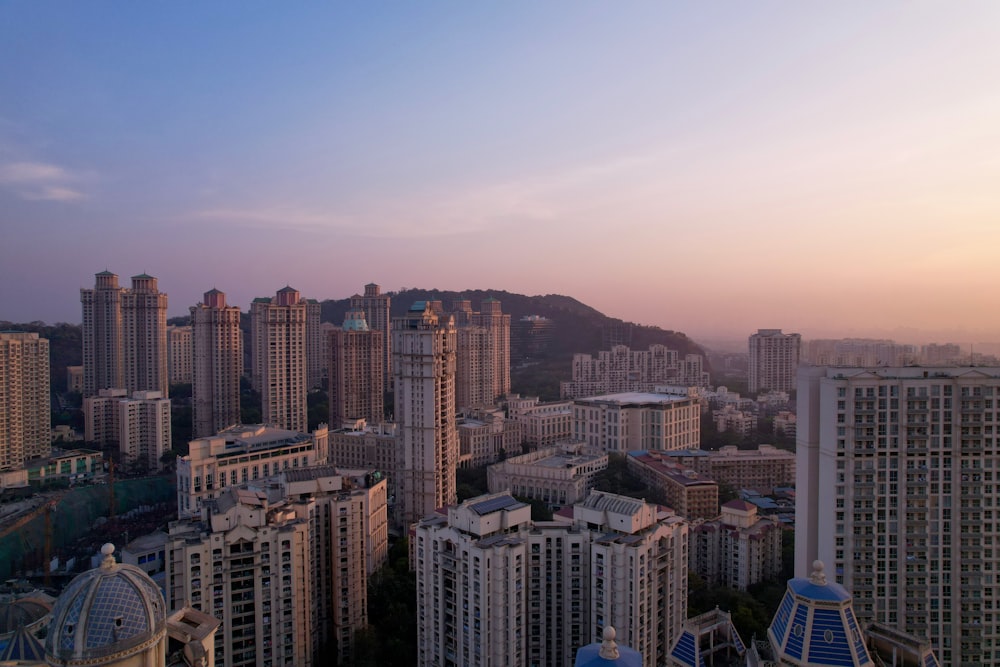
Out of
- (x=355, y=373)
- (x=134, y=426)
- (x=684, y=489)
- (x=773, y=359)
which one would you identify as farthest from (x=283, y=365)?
(x=773, y=359)

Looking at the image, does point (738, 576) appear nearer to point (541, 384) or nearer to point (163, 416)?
point (163, 416)

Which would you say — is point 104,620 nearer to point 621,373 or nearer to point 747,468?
point 747,468

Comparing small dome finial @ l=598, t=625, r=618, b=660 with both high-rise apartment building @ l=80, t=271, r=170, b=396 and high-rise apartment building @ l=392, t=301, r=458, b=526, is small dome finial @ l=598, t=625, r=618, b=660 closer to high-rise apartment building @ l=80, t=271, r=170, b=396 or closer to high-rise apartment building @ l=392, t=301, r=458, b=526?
high-rise apartment building @ l=392, t=301, r=458, b=526

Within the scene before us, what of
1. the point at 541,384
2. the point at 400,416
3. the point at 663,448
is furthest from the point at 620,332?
the point at 400,416

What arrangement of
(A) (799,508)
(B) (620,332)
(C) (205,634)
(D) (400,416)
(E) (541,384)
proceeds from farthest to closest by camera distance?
(B) (620,332) < (E) (541,384) < (D) (400,416) < (A) (799,508) < (C) (205,634)

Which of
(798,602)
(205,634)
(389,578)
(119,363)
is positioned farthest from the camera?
(119,363)

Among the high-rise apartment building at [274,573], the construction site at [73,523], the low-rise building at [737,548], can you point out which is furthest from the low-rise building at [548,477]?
the construction site at [73,523]
